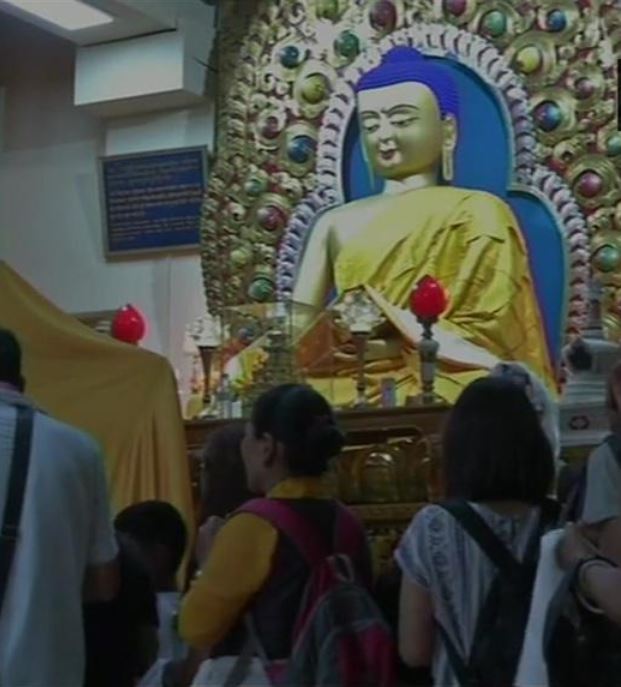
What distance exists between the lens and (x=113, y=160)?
7.01 m

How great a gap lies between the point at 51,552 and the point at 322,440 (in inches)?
16.1

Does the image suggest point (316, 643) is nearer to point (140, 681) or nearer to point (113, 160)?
point (140, 681)

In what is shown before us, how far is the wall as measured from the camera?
6863 millimetres

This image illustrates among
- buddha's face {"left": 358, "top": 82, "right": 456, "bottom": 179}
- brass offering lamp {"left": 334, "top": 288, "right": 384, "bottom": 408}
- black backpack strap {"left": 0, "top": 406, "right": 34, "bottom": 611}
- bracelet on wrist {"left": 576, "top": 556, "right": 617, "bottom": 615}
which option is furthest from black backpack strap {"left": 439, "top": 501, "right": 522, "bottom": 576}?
buddha's face {"left": 358, "top": 82, "right": 456, "bottom": 179}

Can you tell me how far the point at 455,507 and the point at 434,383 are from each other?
3.37m

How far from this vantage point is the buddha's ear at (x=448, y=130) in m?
6.13

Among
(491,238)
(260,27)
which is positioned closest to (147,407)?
(491,238)

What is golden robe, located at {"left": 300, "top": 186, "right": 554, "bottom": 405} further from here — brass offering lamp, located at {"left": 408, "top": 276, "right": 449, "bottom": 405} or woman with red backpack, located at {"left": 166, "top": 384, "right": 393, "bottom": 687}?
woman with red backpack, located at {"left": 166, "top": 384, "right": 393, "bottom": 687}

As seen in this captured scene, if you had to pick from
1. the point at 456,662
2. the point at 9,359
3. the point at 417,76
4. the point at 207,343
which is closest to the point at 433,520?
the point at 456,662

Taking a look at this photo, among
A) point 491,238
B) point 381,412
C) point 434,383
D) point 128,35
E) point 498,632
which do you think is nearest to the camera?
point 498,632

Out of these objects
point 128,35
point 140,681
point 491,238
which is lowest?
point 140,681

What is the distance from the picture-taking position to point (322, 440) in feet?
7.02

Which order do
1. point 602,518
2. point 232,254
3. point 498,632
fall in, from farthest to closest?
point 232,254 → point 498,632 → point 602,518

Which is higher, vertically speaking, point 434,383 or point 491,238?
point 491,238
